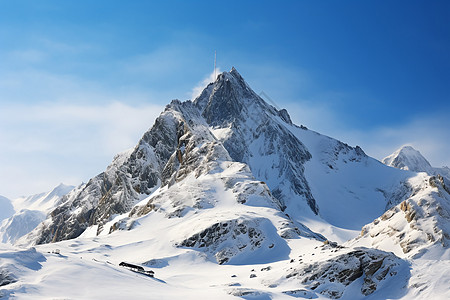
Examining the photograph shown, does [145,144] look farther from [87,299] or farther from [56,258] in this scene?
[87,299]

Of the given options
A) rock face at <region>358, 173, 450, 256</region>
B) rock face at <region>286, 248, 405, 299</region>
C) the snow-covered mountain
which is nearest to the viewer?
the snow-covered mountain

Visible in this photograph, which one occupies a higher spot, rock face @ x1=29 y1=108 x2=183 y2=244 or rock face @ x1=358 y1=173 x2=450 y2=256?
rock face @ x1=29 y1=108 x2=183 y2=244

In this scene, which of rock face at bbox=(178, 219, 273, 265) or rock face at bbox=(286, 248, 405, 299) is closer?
rock face at bbox=(286, 248, 405, 299)

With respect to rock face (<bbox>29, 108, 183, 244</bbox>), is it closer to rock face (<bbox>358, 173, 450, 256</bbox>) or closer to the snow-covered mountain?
the snow-covered mountain

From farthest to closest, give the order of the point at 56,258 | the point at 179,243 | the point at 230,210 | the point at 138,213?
the point at 138,213, the point at 230,210, the point at 179,243, the point at 56,258

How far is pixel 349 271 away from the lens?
72.6 meters

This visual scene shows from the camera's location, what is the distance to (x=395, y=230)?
289 feet

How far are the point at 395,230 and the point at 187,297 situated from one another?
4772 cm

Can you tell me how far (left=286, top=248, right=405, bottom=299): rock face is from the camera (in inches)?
2776

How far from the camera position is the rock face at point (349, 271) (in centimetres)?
7050

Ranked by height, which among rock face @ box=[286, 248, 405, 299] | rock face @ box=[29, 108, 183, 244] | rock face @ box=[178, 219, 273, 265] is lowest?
rock face @ box=[286, 248, 405, 299]

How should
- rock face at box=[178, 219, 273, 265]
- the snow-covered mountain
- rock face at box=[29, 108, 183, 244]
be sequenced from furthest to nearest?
rock face at box=[29, 108, 183, 244]
rock face at box=[178, 219, 273, 265]
the snow-covered mountain

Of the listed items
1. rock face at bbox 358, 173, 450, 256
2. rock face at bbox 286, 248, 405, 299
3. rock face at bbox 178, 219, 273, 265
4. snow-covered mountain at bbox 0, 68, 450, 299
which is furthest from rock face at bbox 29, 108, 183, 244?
rock face at bbox 286, 248, 405, 299

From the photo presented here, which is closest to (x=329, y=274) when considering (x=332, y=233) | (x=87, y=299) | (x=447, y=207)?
(x=447, y=207)
